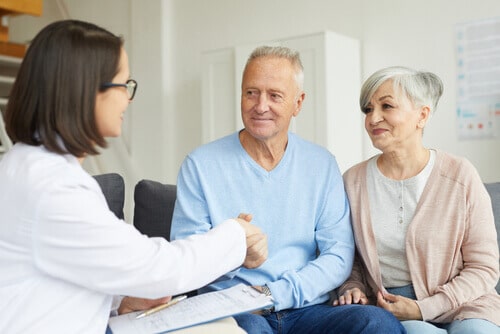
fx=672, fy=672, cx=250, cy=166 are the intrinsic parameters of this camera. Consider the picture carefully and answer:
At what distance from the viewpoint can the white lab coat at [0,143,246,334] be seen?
4.25 ft

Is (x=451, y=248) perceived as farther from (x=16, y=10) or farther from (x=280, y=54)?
(x=16, y=10)

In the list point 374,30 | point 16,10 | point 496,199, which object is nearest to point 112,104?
point 496,199

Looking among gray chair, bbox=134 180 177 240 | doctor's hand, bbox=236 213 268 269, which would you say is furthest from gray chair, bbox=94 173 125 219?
doctor's hand, bbox=236 213 268 269

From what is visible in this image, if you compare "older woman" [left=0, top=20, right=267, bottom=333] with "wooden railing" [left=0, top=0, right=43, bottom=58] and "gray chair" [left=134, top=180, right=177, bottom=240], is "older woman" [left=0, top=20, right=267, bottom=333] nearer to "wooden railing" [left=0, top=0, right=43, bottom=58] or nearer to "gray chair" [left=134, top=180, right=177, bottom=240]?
"gray chair" [left=134, top=180, right=177, bottom=240]

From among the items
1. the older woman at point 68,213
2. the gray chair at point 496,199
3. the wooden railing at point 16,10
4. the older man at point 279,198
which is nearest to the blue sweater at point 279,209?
the older man at point 279,198

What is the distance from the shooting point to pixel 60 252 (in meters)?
1.30

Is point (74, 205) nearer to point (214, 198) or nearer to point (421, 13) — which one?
point (214, 198)

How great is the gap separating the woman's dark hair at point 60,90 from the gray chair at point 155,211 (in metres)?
1.10

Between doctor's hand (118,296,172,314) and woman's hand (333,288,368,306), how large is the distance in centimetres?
66

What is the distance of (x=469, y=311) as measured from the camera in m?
2.01

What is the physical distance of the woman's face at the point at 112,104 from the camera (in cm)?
142

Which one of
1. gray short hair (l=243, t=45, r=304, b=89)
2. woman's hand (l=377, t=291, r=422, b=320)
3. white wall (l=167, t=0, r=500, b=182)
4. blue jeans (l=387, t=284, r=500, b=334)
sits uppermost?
white wall (l=167, t=0, r=500, b=182)

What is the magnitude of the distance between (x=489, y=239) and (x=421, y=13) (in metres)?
2.43

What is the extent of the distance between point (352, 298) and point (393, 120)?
0.59 m
